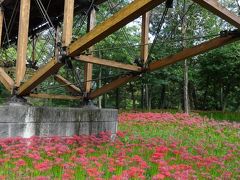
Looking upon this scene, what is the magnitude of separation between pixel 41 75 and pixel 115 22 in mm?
2518

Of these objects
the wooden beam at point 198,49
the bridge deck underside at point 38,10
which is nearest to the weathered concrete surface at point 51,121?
the wooden beam at point 198,49

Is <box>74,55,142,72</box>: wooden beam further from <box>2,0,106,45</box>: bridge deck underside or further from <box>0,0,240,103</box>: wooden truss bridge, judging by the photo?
<box>2,0,106,45</box>: bridge deck underside

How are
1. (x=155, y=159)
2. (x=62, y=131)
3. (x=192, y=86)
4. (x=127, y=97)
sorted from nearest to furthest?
(x=155, y=159) → (x=62, y=131) → (x=192, y=86) → (x=127, y=97)

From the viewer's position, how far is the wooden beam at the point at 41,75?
7.14 meters

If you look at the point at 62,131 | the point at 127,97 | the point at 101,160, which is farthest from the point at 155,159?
the point at 127,97

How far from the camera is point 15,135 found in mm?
7660

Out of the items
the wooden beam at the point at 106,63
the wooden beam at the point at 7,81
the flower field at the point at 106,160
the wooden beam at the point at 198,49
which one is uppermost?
the wooden beam at the point at 198,49

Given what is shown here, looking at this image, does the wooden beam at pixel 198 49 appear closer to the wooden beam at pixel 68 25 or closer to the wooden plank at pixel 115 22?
the wooden plank at pixel 115 22

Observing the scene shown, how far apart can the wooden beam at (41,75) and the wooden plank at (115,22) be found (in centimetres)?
52

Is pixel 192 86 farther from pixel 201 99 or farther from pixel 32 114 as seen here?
pixel 32 114

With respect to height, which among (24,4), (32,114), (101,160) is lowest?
(101,160)

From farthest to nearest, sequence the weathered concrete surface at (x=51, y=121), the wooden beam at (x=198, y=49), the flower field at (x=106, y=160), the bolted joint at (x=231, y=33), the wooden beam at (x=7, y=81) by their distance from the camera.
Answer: the wooden beam at (x=7, y=81) → the weathered concrete surface at (x=51, y=121) → the wooden beam at (x=198, y=49) → the bolted joint at (x=231, y=33) → the flower field at (x=106, y=160)

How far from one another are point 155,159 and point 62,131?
3.01 m

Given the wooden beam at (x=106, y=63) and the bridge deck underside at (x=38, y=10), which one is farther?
the bridge deck underside at (x=38, y=10)
